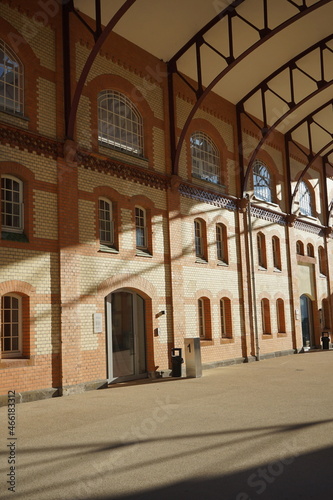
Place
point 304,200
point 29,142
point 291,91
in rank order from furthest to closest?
point 304,200, point 291,91, point 29,142

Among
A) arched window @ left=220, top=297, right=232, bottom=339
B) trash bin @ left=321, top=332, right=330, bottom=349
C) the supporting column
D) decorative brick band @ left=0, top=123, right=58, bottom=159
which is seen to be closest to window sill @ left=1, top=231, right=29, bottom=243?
the supporting column

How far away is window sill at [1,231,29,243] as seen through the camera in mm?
11485

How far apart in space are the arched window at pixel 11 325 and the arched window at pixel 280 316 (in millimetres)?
13671

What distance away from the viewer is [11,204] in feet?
39.3

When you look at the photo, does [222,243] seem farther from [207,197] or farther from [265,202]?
[265,202]

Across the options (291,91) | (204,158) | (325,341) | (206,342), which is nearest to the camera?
(206,342)

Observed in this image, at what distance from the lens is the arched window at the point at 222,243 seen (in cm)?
1933

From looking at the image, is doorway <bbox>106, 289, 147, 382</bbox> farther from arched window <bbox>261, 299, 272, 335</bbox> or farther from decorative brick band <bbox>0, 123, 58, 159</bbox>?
arched window <bbox>261, 299, 272, 335</bbox>

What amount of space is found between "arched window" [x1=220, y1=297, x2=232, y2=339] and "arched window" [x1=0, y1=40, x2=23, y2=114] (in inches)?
409

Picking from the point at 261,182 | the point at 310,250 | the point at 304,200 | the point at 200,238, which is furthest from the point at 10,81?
the point at 310,250

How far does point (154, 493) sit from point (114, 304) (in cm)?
956

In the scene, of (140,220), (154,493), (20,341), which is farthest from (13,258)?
(154,493)

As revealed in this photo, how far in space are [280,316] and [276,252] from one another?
291 centimetres

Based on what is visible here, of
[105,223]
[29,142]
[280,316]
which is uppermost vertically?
[29,142]
